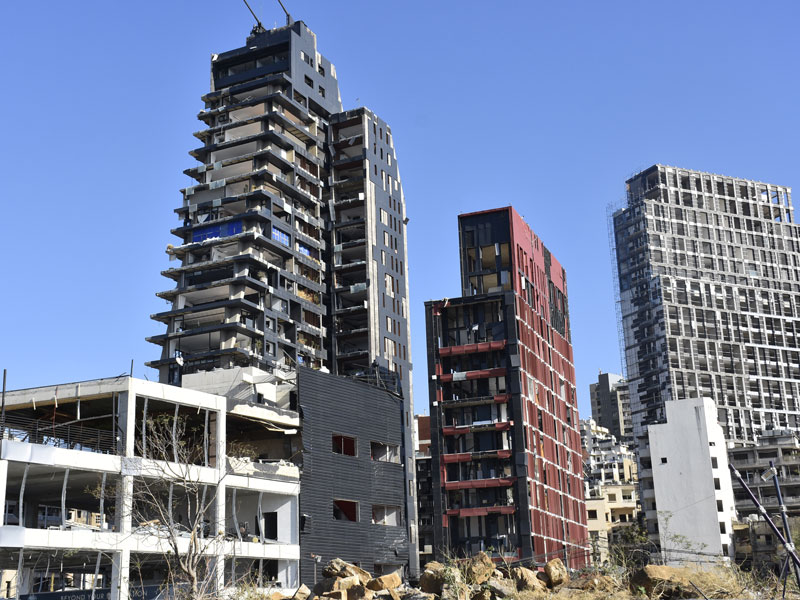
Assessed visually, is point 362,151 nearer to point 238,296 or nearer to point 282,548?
point 238,296

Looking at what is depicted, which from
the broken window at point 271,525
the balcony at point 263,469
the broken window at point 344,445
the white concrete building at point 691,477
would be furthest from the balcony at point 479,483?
the broken window at point 271,525

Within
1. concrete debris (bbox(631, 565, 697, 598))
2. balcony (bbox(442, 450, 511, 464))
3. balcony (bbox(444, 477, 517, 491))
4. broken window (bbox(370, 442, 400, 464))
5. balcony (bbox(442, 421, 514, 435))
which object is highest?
balcony (bbox(442, 421, 514, 435))

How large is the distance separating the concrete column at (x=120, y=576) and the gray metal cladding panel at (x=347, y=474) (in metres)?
14.5

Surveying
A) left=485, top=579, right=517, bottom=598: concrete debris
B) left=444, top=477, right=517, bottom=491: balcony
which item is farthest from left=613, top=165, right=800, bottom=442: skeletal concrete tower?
left=485, top=579, right=517, bottom=598: concrete debris

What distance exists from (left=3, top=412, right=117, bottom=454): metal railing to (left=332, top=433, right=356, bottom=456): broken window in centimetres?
1760

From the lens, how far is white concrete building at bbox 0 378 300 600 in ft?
185

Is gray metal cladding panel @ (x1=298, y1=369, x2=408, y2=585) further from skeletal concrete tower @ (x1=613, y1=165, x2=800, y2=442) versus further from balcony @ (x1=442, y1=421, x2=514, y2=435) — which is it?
skeletal concrete tower @ (x1=613, y1=165, x2=800, y2=442)

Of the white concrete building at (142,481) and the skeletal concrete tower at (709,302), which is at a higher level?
the skeletal concrete tower at (709,302)

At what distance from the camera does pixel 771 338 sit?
187625 millimetres

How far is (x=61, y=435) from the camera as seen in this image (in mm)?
65562

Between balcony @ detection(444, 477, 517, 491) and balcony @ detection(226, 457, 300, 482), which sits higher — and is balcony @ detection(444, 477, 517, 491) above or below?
above

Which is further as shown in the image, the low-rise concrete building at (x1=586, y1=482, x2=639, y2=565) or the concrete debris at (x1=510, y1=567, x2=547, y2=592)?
the low-rise concrete building at (x1=586, y1=482, x2=639, y2=565)

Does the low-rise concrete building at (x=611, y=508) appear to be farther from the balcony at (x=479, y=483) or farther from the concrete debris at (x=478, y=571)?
the concrete debris at (x=478, y=571)

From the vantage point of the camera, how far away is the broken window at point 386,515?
258 feet
